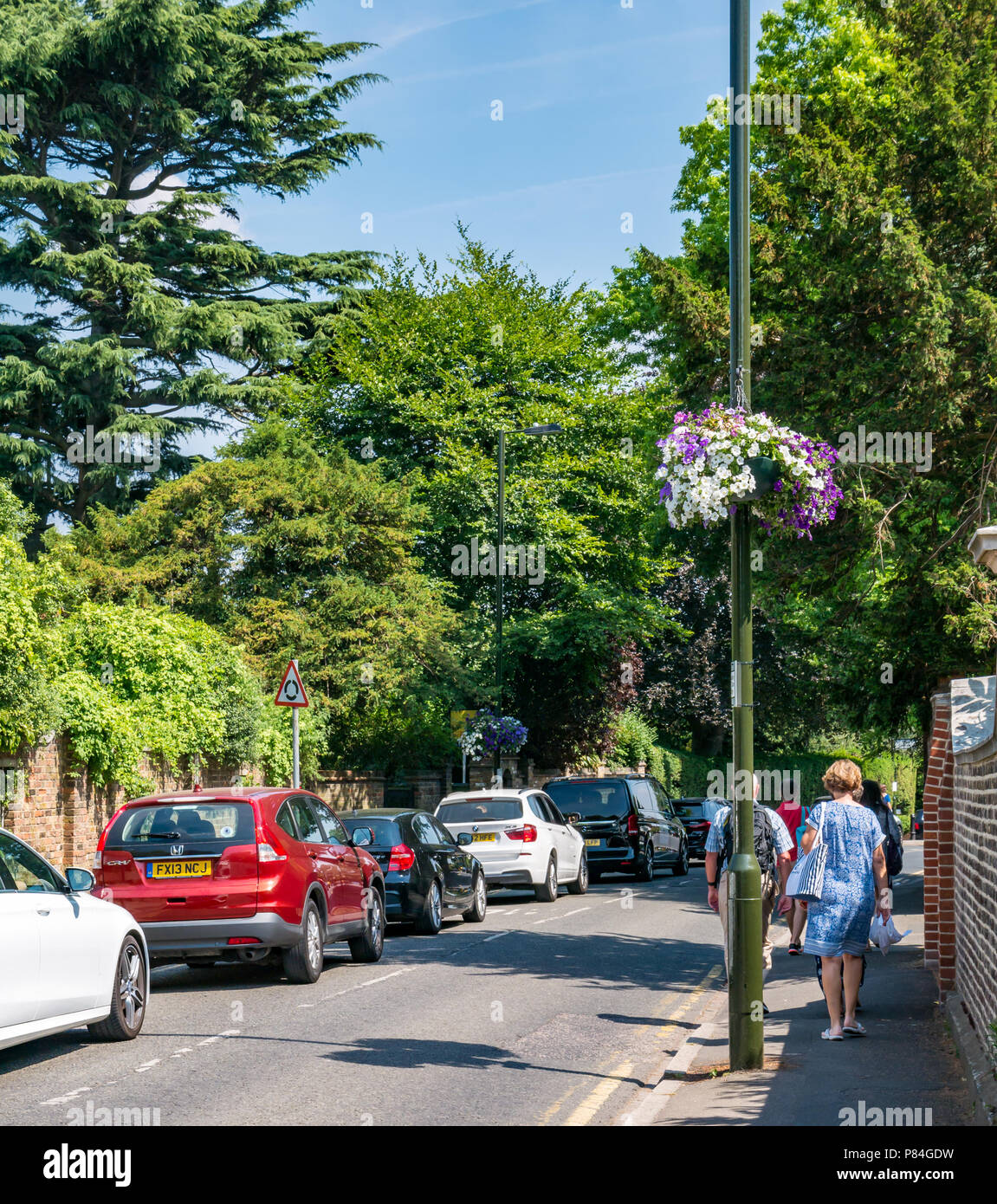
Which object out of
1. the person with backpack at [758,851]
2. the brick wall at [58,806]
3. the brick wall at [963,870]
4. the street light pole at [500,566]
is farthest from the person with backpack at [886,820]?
the street light pole at [500,566]

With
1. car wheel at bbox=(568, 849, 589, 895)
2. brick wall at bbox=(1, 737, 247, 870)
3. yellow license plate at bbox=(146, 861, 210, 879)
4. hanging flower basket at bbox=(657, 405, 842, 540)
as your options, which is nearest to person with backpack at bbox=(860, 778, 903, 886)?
hanging flower basket at bbox=(657, 405, 842, 540)

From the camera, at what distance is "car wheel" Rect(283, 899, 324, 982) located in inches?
484

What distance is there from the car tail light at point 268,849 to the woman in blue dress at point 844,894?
16.1ft

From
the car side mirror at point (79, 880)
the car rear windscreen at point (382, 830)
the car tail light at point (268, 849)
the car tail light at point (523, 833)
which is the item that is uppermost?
the car side mirror at point (79, 880)

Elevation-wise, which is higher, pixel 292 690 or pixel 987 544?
pixel 987 544

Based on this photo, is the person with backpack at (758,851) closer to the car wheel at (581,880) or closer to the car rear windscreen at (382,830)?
the car rear windscreen at (382,830)

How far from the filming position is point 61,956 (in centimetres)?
852

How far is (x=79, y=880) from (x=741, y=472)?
4.94 metres

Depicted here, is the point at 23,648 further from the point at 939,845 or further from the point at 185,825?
the point at 939,845

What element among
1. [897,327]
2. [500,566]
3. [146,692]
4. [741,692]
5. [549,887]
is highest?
[897,327]

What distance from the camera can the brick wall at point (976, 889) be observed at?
7.21 metres

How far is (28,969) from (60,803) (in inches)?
465

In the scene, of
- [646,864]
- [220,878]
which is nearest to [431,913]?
[220,878]

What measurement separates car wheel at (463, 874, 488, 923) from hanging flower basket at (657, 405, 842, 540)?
1082 centimetres
